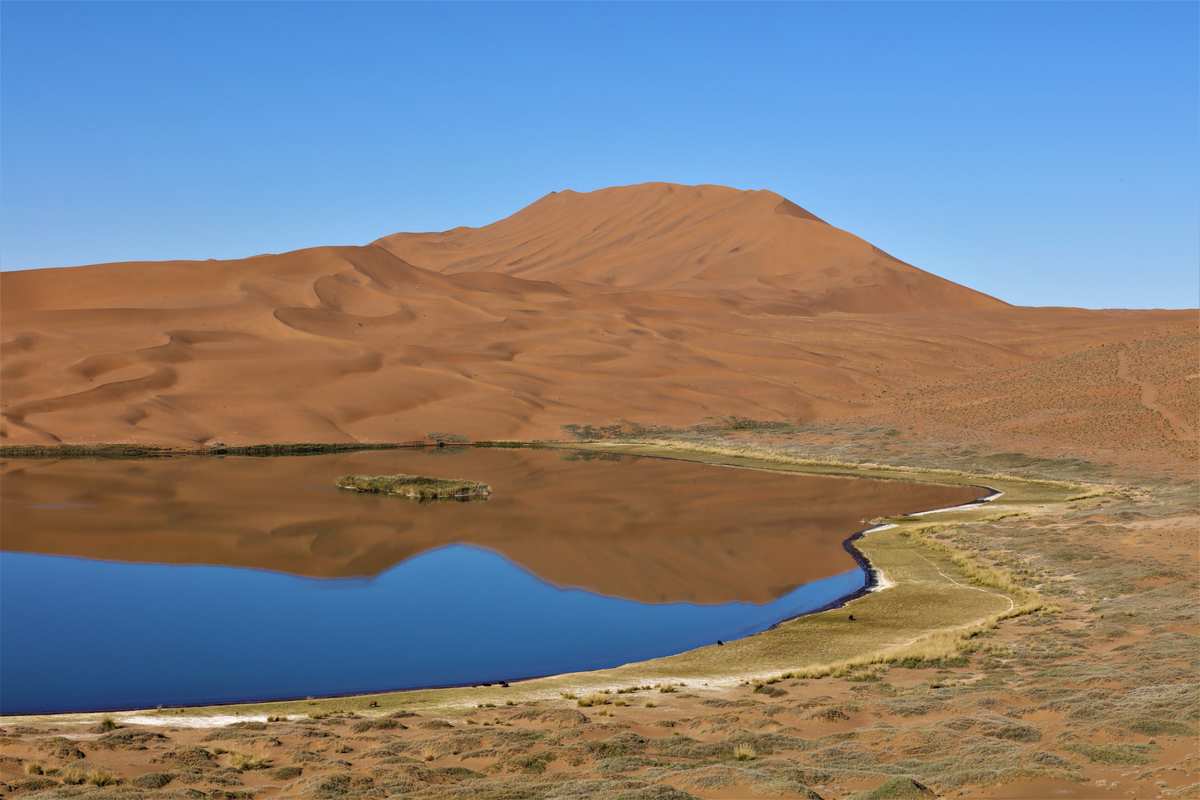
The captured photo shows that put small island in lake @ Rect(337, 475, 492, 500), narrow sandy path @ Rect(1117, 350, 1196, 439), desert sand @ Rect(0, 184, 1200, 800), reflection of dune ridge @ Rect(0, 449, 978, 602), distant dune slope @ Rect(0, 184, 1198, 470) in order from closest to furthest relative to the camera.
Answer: desert sand @ Rect(0, 184, 1200, 800)
reflection of dune ridge @ Rect(0, 449, 978, 602)
small island in lake @ Rect(337, 475, 492, 500)
narrow sandy path @ Rect(1117, 350, 1196, 439)
distant dune slope @ Rect(0, 184, 1198, 470)

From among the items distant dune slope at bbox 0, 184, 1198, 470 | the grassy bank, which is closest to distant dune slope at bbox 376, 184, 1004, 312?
distant dune slope at bbox 0, 184, 1198, 470

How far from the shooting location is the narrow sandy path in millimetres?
61469

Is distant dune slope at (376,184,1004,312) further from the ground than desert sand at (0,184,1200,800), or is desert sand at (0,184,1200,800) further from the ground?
distant dune slope at (376,184,1004,312)

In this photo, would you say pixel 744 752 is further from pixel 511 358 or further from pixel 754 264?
pixel 754 264

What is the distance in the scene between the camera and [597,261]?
184625 mm

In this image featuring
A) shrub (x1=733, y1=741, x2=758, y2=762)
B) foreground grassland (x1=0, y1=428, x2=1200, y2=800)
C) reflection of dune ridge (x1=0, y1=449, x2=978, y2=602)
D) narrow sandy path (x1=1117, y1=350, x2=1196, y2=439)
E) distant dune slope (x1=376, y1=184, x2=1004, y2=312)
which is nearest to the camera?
foreground grassland (x1=0, y1=428, x2=1200, y2=800)

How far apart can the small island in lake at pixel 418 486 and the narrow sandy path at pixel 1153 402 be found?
36.0 m

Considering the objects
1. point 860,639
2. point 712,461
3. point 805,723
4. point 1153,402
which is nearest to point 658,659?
point 860,639

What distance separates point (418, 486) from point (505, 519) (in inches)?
337

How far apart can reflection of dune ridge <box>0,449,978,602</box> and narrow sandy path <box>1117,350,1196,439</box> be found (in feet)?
55.8

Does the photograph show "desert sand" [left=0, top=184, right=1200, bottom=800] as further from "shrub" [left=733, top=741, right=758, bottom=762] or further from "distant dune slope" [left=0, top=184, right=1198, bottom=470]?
"distant dune slope" [left=0, top=184, right=1198, bottom=470]

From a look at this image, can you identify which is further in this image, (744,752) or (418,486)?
(418,486)

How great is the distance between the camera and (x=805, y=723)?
17.7 metres

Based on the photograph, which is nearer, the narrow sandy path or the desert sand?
the desert sand
